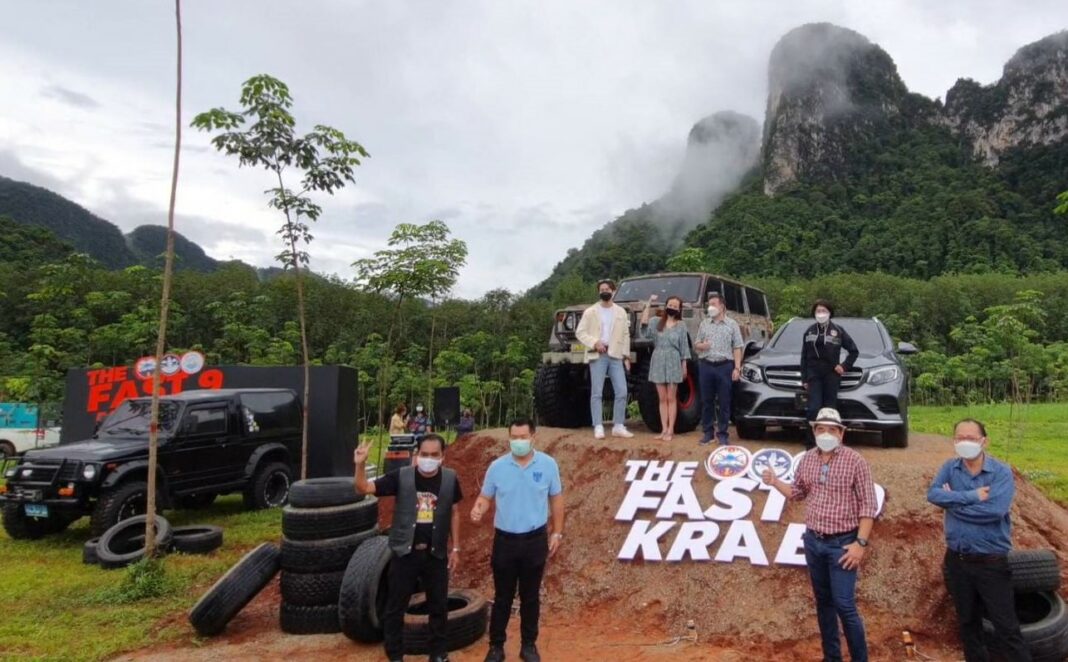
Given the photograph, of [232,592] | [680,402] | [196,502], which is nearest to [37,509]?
[196,502]

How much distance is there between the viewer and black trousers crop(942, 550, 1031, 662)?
399 cm

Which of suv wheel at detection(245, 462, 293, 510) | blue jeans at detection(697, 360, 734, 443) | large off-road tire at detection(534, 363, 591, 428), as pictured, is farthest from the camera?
suv wheel at detection(245, 462, 293, 510)

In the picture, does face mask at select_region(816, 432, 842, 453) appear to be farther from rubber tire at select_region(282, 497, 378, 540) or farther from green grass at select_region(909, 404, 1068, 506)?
green grass at select_region(909, 404, 1068, 506)

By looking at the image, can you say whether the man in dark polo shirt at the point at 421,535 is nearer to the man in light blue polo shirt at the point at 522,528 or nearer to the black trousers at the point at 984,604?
the man in light blue polo shirt at the point at 522,528

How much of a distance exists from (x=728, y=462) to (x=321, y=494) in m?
3.84

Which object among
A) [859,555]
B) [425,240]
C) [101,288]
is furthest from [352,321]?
[859,555]

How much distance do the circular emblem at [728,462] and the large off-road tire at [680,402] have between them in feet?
4.74

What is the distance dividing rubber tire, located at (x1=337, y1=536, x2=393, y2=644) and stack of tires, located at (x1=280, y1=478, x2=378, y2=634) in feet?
0.93

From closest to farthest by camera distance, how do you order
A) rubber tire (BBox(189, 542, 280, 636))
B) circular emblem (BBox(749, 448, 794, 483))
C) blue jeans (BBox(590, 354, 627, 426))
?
rubber tire (BBox(189, 542, 280, 636)) < circular emblem (BBox(749, 448, 794, 483)) < blue jeans (BBox(590, 354, 627, 426))

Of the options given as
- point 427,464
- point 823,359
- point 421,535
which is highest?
point 823,359

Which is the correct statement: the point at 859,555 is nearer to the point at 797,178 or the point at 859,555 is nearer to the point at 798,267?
the point at 798,267

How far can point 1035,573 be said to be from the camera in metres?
4.74

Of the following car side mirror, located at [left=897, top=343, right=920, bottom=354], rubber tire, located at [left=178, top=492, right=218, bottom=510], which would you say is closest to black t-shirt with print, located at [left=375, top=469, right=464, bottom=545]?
car side mirror, located at [left=897, top=343, right=920, bottom=354]

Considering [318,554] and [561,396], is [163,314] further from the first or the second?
[561,396]
